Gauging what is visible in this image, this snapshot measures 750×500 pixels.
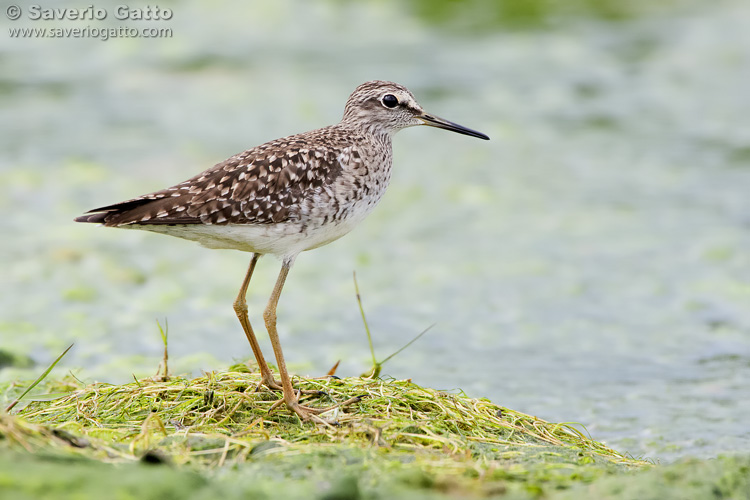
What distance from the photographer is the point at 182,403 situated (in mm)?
5031

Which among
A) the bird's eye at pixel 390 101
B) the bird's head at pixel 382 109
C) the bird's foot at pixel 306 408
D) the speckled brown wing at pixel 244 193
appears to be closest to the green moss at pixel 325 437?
the bird's foot at pixel 306 408

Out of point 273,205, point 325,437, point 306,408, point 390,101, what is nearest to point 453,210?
point 390,101

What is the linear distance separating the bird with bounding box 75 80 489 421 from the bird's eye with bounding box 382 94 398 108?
68cm

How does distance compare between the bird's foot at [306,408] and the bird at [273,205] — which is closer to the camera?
the bird's foot at [306,408]

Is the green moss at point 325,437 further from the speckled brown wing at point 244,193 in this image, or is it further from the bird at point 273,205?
Result: the speckled brown wing at point 244,193

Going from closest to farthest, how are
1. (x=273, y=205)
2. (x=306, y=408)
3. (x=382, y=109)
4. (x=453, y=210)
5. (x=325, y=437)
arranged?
(x=325, y=437) → (x=306, y=408) → (x=273, y=205) → (x=382, y=109) → (x=453, y=210)

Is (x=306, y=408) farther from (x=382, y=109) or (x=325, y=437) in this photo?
(x=382, y=109)

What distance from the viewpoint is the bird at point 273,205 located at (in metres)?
5.17

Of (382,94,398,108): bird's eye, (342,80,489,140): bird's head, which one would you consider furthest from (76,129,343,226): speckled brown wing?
(382,94,398,108): bird's eye

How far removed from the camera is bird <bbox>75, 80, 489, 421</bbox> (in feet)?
17.0

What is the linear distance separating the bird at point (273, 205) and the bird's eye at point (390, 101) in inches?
26.8

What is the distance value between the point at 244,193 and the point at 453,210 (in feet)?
18.2

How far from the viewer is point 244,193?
208 inches

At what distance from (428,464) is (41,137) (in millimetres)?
9207
